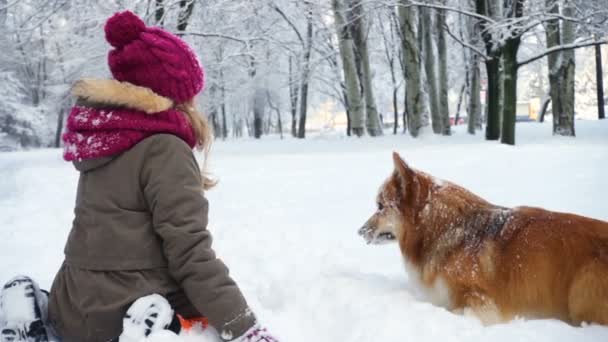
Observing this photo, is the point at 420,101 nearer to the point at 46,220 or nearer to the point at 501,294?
the point at 46,220

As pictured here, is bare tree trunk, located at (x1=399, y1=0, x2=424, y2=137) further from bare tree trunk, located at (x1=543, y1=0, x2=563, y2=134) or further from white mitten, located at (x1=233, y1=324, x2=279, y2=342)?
white mitten, located at (x1=233, y1=324, x2=279, y2=342)

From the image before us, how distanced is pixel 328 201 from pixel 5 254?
4.21m

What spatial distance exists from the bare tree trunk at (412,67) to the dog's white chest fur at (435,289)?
48.1ft

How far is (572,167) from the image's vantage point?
8.48 m

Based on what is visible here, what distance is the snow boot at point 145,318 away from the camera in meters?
1.99

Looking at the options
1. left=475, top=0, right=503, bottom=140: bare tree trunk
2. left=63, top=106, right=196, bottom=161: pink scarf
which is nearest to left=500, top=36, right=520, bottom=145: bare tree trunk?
left=475, top=0, right=503, bottom=140: bare tree trunk

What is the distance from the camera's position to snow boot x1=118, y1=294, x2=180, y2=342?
1.99m

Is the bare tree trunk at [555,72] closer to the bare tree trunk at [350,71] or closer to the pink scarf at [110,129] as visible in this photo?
the bare tree trunk at [350,71]

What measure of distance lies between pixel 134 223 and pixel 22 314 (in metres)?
0.69

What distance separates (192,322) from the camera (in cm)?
227

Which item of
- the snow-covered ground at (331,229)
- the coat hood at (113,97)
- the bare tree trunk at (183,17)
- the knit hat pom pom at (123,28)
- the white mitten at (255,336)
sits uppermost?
the bare tree trunk at (183,17)

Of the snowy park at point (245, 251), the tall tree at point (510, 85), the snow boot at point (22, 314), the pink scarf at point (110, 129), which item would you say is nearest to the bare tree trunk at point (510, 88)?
the tall tree at point (510, 85)

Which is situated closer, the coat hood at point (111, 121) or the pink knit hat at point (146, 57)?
the coat hood at point (111, 121)

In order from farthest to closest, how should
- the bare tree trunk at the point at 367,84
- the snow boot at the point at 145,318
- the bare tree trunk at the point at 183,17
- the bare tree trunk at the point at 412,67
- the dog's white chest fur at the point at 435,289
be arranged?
the bare tree trunk at the point at 367,84 < the bare tree trunk at the point at 183,17 < the bare tree trunk at the point at 412,67 < the dog's white chest fur at the point at 435,289 < the snow boot at the point at 145,318
